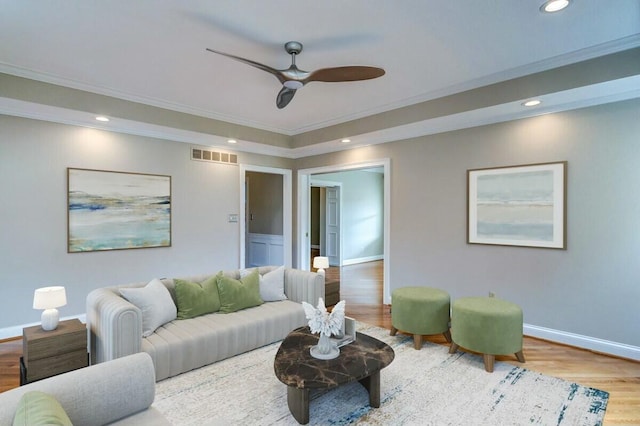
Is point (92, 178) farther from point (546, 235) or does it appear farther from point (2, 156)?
point (546, 235)

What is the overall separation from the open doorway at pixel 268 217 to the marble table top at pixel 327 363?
401cm

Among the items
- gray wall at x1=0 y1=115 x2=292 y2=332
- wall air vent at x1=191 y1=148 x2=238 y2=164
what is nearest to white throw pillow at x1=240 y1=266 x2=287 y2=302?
gray wall at x1=0 y1=115 x2=292 y2=332

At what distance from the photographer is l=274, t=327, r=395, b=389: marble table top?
6.77 ft

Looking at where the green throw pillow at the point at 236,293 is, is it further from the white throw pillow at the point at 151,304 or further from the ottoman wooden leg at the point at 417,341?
the ottoman wooden leg at the point at 417,341

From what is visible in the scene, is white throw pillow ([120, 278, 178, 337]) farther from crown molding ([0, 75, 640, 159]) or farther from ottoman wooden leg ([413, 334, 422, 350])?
ottoman wooden leg ([413, 334, 422, 350])

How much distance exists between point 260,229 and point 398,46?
5573mm

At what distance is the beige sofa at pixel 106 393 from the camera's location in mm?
1445

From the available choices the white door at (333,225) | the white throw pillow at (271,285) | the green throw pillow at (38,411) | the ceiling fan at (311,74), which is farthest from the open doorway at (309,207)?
the green throw pillow at (38,411)

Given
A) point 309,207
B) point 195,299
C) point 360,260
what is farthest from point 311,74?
point 360,260

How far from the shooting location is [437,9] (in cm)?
230

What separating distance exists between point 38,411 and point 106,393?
400 mm

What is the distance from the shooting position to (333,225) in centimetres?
892

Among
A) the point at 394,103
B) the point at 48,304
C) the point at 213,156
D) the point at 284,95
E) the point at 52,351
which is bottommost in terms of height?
the point at 52,351

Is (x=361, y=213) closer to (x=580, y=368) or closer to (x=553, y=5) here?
(x=580, y=368)
